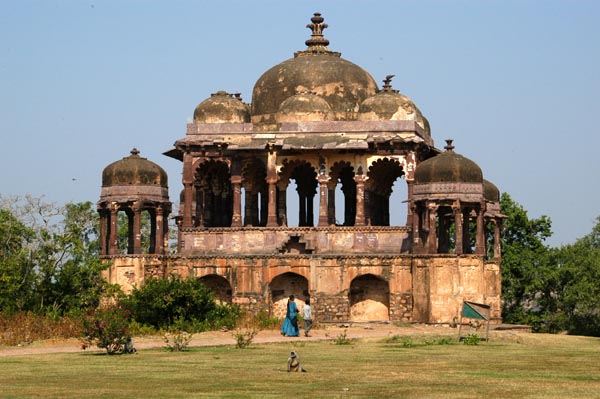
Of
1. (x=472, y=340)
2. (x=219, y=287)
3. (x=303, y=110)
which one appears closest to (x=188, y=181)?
(x=219, y=287)

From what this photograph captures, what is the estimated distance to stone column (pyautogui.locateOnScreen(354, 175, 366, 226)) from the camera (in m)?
53.2

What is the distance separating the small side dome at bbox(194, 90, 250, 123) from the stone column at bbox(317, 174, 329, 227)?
3835 mm

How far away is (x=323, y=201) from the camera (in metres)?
53.5

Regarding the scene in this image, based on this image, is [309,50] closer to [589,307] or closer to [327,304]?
[327,304]

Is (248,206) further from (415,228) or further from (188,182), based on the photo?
(415,228)

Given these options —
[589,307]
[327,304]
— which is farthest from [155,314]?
[589,307]

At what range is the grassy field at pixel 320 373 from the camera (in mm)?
25250

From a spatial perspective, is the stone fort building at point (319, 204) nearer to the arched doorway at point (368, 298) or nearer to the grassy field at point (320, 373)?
the arched doorway at point (368, 298)

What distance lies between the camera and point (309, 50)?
57469 millimetres

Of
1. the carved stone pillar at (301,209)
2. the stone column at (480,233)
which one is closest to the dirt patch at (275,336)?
the stone column at (480,233)

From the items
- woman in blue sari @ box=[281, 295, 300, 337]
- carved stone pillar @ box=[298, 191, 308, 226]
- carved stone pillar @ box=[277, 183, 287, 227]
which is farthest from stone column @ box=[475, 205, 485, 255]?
woman in blue sari @ box=[281, 295, 300, 337]

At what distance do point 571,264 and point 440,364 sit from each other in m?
35.4

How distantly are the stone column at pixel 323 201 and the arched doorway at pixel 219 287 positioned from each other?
3901 mm

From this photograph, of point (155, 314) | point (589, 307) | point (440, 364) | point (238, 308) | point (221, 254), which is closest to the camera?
point (440, 364)
